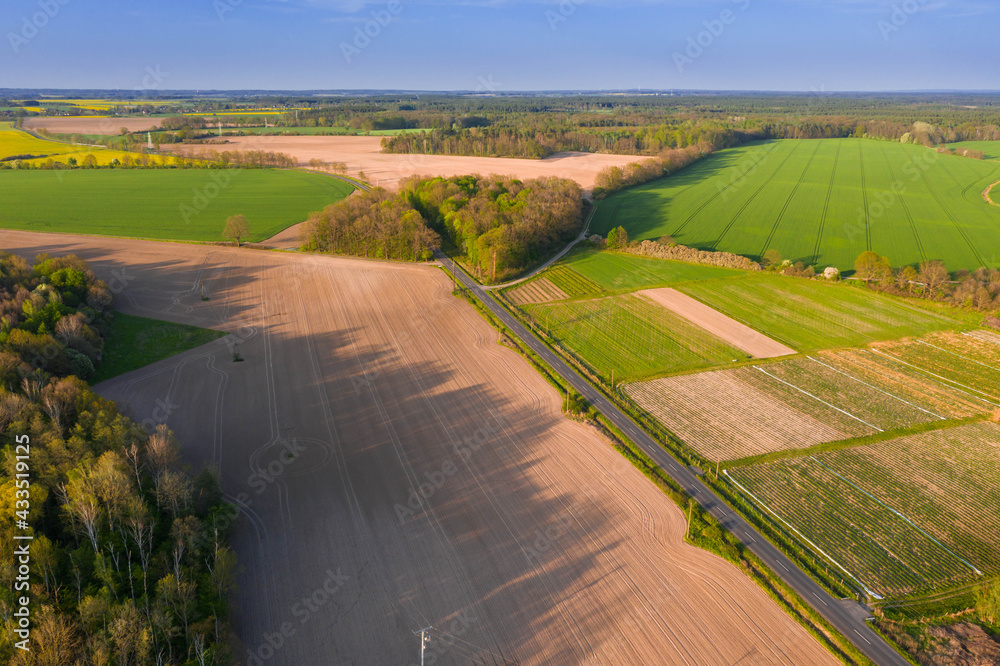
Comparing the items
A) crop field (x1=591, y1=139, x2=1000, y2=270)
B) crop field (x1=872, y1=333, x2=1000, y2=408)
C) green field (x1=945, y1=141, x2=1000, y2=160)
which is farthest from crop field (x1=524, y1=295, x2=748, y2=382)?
green field (x1=945, y1=141, x2=1000, y2=160)

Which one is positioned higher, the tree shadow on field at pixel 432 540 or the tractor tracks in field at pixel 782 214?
the tractor tracks in field at pixel 782 214

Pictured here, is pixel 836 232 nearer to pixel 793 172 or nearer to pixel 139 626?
pixel 793 172

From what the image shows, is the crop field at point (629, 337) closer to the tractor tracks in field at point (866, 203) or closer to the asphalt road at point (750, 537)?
the asphalt road at point (750, 537)

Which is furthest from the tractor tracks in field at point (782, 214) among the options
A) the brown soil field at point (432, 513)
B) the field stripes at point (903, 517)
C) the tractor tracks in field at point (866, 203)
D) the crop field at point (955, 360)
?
the brown soil field at point (432, 513)

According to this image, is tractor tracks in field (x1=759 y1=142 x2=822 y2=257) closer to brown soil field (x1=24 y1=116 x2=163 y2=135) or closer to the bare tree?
the bare tree

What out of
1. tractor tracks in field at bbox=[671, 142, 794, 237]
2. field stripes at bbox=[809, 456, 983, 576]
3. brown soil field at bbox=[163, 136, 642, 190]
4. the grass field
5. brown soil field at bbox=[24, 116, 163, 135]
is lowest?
field stripes at bbox=[809, 456, 983, 576]

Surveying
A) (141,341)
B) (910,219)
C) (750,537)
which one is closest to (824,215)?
(910,219)
